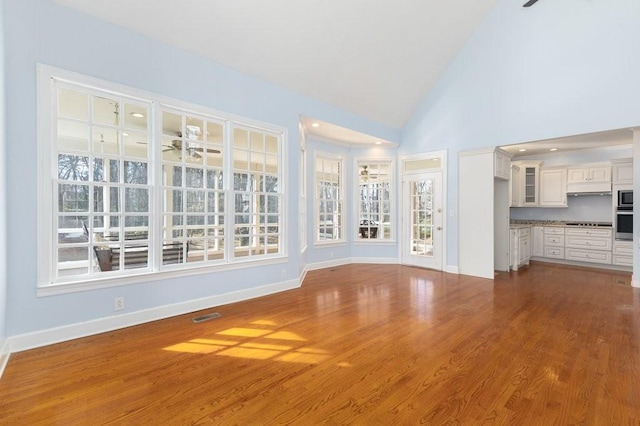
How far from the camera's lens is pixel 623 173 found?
601 cm

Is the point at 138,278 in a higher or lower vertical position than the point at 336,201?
lower

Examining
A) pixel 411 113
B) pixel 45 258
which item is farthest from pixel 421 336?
pixel 411 113

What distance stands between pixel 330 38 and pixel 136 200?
3.40 m

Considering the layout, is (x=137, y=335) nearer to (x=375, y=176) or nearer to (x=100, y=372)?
(x=100, y=372)

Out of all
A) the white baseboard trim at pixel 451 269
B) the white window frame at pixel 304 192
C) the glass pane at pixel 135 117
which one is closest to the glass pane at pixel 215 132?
the glass pane at pixel 135 117

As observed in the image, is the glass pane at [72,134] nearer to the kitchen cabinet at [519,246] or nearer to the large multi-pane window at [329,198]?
the large multi-pane window at [329,198]

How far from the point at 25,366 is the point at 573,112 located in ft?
24.0

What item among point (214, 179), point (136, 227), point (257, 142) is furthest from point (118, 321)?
point (257, 142)

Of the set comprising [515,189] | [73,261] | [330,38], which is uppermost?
[330,38]

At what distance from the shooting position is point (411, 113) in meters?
6.62

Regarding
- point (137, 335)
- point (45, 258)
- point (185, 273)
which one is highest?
point (45, 258)

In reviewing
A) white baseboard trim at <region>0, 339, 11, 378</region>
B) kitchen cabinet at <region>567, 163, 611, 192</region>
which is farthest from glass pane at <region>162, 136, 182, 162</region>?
kitchen cabinet at <region>567, 163, 611, 192</region>

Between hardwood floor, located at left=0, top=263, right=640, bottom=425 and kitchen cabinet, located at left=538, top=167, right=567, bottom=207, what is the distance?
3585 millimetres

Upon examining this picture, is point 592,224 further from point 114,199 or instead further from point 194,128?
point 114,199
